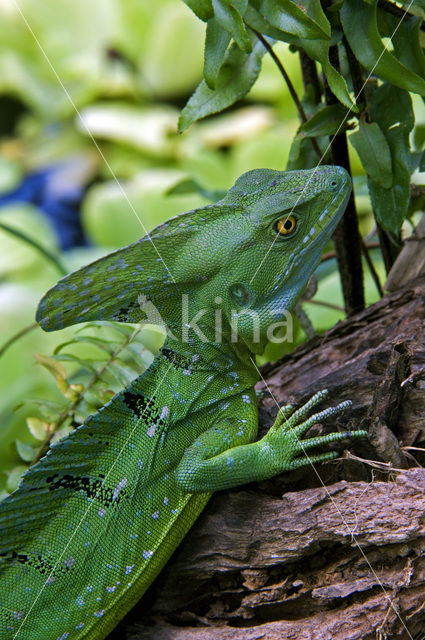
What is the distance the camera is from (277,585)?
1776 mm

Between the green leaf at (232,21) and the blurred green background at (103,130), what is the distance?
9.39 feet

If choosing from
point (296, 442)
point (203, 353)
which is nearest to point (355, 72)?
point (203, 353)

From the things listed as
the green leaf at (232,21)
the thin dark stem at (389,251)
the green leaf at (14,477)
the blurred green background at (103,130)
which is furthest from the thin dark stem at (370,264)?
the blurred green background at (103,130)

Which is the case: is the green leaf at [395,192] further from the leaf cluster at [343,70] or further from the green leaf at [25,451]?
the green leaf at [25,451]

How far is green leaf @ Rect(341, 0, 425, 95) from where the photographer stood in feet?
5.57

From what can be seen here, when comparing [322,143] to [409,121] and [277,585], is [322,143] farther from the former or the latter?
[277,585]

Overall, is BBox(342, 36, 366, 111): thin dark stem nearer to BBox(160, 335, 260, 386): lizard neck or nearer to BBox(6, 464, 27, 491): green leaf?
BBox(160, 335, 260, 386): lizard neck

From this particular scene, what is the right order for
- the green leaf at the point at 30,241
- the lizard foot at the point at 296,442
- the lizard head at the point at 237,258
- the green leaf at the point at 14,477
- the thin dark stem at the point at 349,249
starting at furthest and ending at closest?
the green leaf at the point at 30,241
the green leaf at the point at 14,477
the thin dark stem at the point at 349,249
the lizard head at the point at 237,258
the lizard foot at the point at 296,442

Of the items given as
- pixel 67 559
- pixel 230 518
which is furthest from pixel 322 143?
pixel 67 559

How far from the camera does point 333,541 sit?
1.70 m

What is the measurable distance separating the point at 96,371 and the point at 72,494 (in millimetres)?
571

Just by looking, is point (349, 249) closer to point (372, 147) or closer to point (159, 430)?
point (372, 147)

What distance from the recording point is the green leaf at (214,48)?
5.81 feet

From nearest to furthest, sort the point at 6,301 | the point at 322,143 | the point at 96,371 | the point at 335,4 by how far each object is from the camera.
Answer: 1. the point at 335,4
2. the point at 322,143
3. the point at 96,371
4. the point at 6,301
